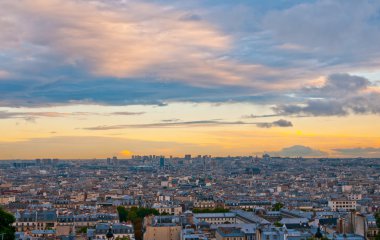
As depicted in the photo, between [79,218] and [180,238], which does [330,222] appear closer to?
[180,238]

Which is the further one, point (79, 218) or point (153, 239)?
point (79, 218)

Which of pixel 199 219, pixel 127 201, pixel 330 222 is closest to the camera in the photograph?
pixel 330 222

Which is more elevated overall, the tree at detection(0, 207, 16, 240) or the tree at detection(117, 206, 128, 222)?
the tree at detection(0, 207, 16, 240)

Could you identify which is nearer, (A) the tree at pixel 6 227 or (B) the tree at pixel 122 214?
(A) the tree at pixel 6 227

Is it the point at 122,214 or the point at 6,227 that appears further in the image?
the point at 122,214

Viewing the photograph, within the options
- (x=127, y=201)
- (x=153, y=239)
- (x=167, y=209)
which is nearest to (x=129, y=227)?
(x=153, y=239)

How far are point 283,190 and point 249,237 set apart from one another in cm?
10680

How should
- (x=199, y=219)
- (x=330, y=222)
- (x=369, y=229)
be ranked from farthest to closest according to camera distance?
(x=199, y=219) < (x=330, y=222) < (x=369, y=229)

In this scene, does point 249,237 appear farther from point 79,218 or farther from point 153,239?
point 79,218

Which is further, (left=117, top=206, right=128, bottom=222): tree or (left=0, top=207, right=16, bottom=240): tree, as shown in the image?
(left=117, top=206, right=128, bottom=222): tree

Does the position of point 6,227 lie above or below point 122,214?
above

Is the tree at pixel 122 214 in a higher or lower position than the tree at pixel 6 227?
lower

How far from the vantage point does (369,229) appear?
5800 cm

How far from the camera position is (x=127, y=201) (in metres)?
116
